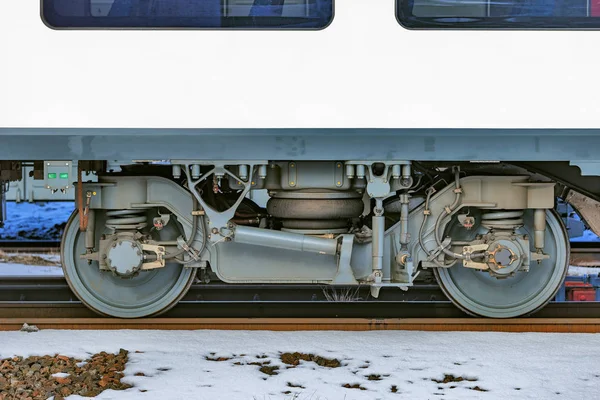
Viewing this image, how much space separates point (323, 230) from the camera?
618cm

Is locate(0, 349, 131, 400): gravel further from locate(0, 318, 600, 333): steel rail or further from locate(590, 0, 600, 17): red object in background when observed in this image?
locate(590, 0, 600, 17): red object in background

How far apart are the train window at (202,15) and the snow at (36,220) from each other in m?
7.95

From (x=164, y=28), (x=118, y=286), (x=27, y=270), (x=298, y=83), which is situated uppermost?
(x=164, y=28)

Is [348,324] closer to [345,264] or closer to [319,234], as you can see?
[345,264]

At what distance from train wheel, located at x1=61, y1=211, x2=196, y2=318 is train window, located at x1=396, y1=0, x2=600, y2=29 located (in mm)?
2872

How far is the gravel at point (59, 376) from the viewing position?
4.75m

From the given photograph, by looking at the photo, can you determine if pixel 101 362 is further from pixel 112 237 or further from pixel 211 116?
pixel 211 116

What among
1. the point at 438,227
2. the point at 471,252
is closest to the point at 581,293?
the point at 471,252

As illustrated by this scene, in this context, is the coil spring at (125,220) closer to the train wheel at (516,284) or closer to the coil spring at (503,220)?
the train wheel at (516,284)

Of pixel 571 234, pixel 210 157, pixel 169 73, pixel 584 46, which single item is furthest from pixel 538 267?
pixel 169 73

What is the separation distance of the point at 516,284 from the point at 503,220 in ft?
2.32

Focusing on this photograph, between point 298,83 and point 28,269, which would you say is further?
point 28,269

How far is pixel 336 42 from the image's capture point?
533cm

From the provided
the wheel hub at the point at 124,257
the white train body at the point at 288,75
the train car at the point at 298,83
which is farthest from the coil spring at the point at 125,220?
the white train body at the point at 288,75
